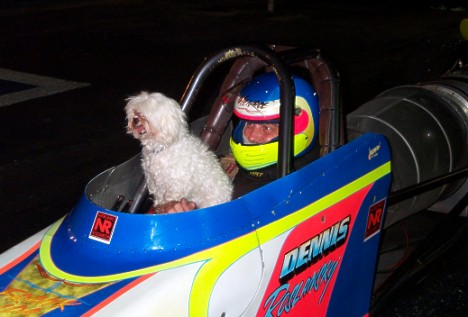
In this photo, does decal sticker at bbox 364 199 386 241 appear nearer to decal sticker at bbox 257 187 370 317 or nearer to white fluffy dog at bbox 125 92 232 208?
decal sticker at bbox 257 187 370 317

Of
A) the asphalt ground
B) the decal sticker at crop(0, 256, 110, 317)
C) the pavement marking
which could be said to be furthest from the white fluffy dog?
the pavement marking

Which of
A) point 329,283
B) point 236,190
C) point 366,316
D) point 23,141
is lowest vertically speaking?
point 23,141

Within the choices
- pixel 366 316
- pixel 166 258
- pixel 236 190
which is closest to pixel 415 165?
pixel 366 316

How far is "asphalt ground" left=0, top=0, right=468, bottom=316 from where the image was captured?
579 cm

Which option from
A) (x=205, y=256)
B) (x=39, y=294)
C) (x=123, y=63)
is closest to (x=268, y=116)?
(x=205, y=256)

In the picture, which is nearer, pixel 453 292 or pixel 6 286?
pixel 6 286

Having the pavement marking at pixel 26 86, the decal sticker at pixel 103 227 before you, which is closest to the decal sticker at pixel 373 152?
the decal sticker at pixel 103 227

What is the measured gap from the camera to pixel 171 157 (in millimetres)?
3258

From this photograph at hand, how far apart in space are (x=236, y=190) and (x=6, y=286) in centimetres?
121

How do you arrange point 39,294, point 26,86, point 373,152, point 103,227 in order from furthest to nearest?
point 26,86 → point 373,152 → point 103,227 → point 39,294

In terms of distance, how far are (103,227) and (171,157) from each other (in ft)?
1.72

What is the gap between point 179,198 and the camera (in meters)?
3.35

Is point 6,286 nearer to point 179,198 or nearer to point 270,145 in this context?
point 179,198

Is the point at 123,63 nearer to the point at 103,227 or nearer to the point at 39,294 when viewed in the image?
the point at 103,227
